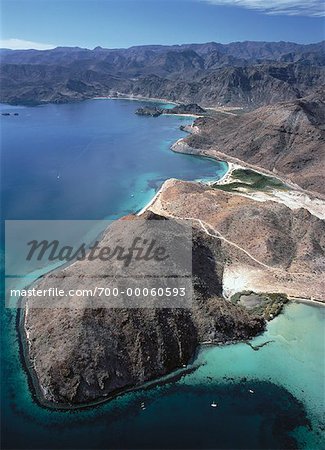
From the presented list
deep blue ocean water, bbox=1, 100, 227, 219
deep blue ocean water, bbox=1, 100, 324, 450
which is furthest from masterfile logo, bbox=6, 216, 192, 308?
deep blue ocean water, bbox=1, 100, 227, 219

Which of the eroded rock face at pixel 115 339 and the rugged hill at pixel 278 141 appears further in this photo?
the rugged hill at pixel 278 141

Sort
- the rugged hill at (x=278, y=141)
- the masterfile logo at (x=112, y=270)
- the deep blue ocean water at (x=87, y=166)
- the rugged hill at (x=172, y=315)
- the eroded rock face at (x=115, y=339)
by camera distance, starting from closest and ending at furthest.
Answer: the eroded rock face at (x=115, y=339) < the rugged hill at (x=172, y=315) < the masterfile logo at (x=112, y=270) < the deep blue ocean water at (x=87, y=166) < the rugged hill at (x=278, y=141)

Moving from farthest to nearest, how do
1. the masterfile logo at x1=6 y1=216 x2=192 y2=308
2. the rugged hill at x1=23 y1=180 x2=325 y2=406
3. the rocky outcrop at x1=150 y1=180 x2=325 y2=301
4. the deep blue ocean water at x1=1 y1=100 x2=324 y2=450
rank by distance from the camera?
the rocky outcrop at x1=150 y1=180 x2=325 y2=301, the masterfile logo at x1=6 y1=216 x2=192 y2=308, the rugged hill at x1=23 y1=180 x2=325 y2=406, the deep blue ocean water at x1=1 y1=100 x2=324 y2=450

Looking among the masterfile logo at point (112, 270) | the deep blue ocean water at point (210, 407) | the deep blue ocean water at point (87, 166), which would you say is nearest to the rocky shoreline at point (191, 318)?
the masterfile logo at point (112, 270)

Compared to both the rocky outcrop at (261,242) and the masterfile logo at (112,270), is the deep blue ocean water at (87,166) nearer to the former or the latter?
the masterfile logo at (112,270)

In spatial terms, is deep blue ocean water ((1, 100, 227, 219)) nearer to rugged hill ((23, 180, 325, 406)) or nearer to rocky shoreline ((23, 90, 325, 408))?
rugged hill ((23, 180, 325, 406))

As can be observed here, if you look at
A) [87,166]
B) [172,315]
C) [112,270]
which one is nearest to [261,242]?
[172,315]

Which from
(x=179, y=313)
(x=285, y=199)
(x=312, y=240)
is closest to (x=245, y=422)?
(x=179, y=313)
